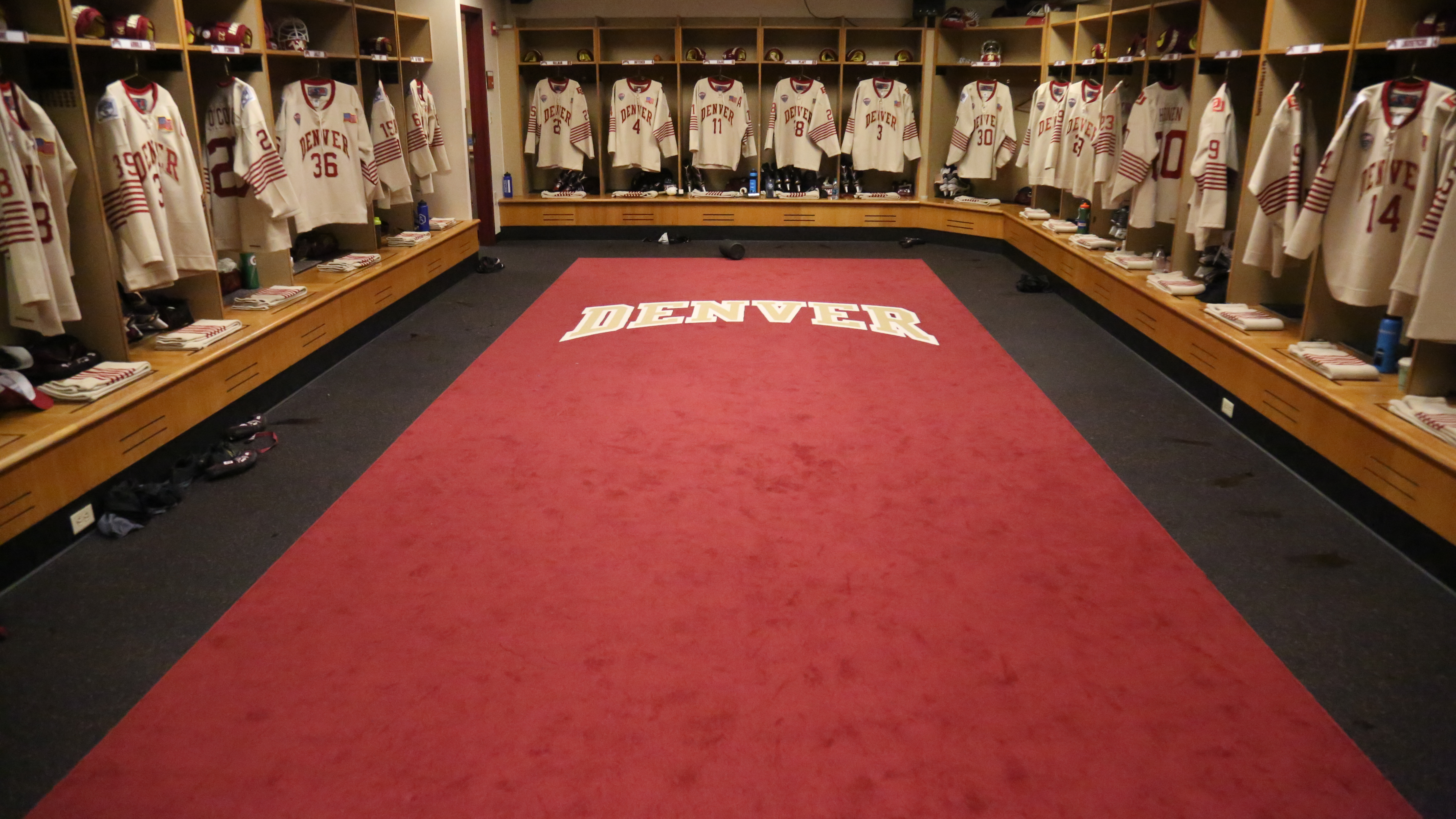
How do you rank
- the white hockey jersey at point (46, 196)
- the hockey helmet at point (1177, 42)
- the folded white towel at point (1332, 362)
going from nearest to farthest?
the white hockey jersey at point (46, 196), the folded white towel at point (1332, 362), the hockey helmet at point (1177, 42)

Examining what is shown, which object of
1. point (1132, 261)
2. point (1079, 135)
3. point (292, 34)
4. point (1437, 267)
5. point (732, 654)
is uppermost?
point (292, 34)

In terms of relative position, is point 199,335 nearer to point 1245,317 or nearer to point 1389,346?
point 1245,317

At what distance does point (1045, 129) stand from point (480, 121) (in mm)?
4898

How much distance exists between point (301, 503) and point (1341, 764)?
10.6 ft

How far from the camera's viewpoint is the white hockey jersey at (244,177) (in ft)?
15.6

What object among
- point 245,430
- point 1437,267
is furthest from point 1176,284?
point 245,430

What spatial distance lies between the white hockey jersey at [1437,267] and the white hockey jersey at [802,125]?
22.0ft

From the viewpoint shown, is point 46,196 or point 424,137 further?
point 424,137

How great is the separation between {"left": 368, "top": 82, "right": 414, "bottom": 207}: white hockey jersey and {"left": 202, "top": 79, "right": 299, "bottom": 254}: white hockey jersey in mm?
1484

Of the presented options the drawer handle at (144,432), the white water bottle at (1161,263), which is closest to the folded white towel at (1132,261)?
the white water bottle at (1161,263)

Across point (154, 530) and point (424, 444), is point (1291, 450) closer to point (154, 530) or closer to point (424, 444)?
point (424, 444)

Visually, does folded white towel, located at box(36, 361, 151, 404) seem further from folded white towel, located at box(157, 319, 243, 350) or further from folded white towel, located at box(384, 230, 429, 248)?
folded white towel, located at box(384, 230, 429, 248)

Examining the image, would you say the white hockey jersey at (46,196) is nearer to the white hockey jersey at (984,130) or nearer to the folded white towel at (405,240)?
the folded white towel at (405,240)

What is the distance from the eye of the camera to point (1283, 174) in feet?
14.7
